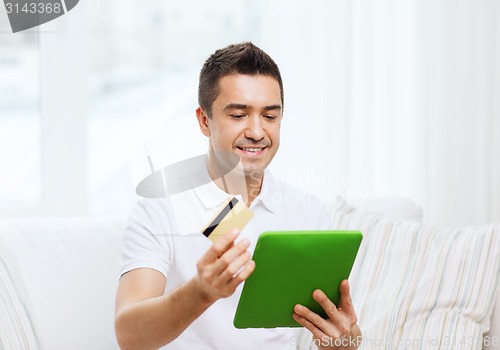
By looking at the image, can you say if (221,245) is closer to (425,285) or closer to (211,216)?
(211,216)

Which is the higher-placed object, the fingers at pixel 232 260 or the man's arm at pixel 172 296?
the fingers at pixel 232 260

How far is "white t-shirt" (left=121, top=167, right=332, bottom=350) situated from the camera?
57.1 inches

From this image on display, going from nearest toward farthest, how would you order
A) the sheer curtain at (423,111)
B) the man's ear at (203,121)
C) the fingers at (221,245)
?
the fingers at (221,245) < the man's ear at (203,121) < the sheer curtain at (423,111)

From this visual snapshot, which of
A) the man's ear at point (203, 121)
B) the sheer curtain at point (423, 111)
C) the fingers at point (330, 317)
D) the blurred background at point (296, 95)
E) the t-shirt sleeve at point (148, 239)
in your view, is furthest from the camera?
the sheer curtain at point (423, 111)

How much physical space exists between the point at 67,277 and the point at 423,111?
5.85 feet

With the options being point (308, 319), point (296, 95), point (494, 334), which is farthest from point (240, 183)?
point (296, 95)

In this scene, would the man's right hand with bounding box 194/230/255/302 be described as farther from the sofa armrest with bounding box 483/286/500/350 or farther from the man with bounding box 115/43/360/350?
the sofa armrest with bounding box 483/286/500/350

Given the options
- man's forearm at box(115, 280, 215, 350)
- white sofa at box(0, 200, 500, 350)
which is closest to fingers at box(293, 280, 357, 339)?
man's forearm at box(115, 280, 215, 350)

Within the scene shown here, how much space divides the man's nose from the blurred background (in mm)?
1243

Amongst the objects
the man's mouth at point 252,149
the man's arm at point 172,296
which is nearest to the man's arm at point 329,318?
the man's arm at point 172,296

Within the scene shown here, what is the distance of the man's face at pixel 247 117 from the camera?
148 cm

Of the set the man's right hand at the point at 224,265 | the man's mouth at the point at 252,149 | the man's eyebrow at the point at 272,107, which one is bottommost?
the man's right hand at the point at 224,265

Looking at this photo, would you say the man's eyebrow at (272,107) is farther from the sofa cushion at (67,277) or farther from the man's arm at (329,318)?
the sofa cushion at (67,277)

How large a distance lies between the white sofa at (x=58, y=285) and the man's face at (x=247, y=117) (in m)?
0.50
